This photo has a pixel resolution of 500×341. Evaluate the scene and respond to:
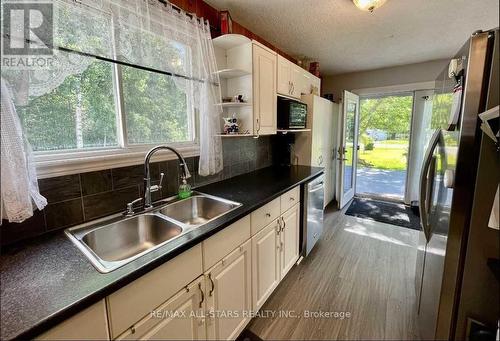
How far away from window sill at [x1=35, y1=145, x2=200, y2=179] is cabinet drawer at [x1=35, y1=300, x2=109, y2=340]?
2.32 feet

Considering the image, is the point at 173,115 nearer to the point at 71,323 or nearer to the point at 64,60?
the point at 64,60

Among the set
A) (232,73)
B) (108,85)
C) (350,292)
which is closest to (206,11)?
(232,73)

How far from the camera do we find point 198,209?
160 centimetres

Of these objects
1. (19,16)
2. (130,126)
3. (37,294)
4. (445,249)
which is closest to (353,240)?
(445,249)

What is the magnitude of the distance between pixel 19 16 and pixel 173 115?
0.89m

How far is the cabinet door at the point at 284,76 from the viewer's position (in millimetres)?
2207

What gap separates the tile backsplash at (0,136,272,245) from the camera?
3.32ft

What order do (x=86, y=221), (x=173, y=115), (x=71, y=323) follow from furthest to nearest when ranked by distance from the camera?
(x=173, y=115)
(x=86, y=221)
(x=71, y=323)

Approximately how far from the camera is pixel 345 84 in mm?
3896

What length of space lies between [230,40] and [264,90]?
18.9 inches

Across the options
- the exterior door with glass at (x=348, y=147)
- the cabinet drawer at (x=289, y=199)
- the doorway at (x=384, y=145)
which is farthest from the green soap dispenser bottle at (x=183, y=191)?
the doorway at (x=384, y=145)

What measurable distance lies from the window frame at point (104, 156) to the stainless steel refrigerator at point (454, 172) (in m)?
1.53
